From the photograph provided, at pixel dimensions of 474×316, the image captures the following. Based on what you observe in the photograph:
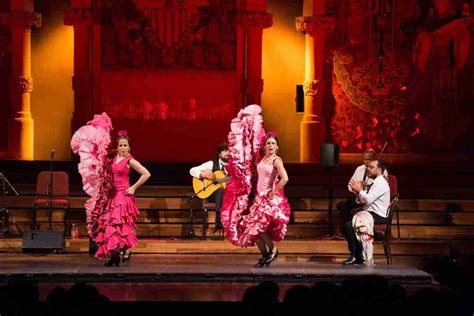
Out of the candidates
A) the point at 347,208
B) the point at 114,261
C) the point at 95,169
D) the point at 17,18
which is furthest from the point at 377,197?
the point at 17,18

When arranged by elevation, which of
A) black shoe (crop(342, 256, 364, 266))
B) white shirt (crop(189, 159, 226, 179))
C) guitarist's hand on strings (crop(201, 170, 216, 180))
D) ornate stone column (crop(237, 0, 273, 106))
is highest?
ornate stone column (crop(237, 0, 273, 106))

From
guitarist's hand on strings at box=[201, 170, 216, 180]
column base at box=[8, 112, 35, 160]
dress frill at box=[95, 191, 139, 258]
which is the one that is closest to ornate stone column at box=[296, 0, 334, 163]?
column base at box=[8, 112, 35, 160]

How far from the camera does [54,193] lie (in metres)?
13.4

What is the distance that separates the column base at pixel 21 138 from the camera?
1709 centimetres

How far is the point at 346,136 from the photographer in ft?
57.4

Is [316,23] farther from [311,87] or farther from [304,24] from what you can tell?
[311,87]

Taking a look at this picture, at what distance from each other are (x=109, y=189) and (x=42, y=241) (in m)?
1.53

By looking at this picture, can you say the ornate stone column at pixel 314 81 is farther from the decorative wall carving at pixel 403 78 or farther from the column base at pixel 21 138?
the column base at pixel 21 138

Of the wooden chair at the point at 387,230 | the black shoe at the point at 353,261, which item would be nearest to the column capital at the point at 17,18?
the wooden chair at the point at 387,230

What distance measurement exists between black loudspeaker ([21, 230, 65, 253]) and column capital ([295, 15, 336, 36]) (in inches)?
256

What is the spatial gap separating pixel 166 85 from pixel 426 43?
4.03 metres

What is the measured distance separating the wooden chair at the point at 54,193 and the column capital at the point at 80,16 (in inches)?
160

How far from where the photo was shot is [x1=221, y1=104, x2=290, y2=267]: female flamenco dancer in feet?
36.0

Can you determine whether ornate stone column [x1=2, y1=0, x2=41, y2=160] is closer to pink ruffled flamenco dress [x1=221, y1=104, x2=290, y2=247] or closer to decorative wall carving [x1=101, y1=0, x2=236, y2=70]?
decorative wall carving [x1=101, y1=0, x2=236, y2=70]
